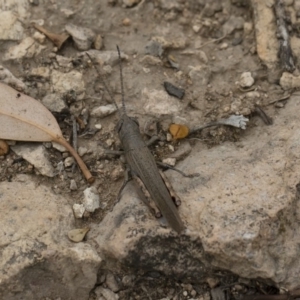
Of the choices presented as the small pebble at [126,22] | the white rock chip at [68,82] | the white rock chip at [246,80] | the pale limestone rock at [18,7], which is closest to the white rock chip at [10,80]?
the white rock chip at [68,82]

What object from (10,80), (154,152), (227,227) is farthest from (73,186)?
(227,227)

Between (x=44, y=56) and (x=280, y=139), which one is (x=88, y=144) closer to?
(x=44, y=56)

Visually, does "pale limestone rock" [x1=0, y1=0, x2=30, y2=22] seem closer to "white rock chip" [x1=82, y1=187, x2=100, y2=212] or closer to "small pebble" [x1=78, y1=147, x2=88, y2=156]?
"small pebble" [x1=78, y1=147, x2=88, y2=156]

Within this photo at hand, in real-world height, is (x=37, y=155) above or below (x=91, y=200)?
above

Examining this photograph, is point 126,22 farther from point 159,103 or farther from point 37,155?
point 37,155

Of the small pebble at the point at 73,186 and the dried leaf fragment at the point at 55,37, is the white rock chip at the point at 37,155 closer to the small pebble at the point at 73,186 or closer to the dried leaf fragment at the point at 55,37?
the small pebble at the point at 73,186

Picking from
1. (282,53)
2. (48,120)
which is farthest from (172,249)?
(282,53)

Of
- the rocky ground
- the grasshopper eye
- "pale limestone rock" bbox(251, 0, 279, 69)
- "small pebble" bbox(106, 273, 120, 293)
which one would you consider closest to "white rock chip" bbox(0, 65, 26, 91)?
the rocky ground
